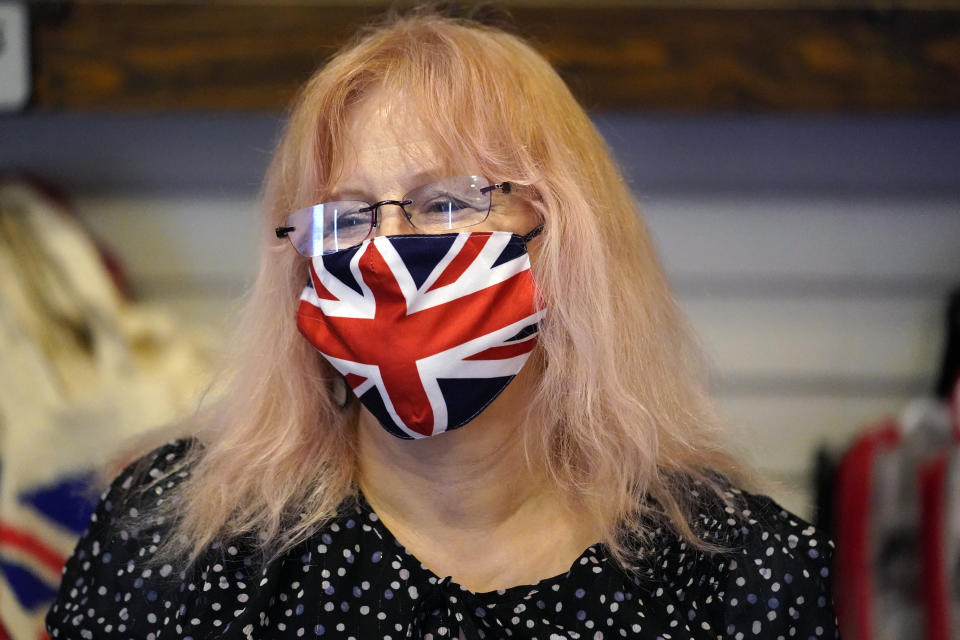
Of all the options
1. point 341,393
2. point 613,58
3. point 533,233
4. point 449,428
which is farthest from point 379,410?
point 613,58

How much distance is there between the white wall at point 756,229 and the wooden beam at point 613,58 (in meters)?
0.26

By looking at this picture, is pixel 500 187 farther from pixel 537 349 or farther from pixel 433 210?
pixel 537 349

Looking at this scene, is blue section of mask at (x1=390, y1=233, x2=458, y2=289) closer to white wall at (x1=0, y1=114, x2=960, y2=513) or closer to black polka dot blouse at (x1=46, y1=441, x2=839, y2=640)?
black polka dot blouse at (x1=46, y1=441, x2=839, y2=640)

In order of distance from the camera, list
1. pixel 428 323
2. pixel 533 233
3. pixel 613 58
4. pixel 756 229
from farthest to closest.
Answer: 1. pixel 756 229
2. pixel 613 58
3. pixel 533 233
4. pixel 428 323

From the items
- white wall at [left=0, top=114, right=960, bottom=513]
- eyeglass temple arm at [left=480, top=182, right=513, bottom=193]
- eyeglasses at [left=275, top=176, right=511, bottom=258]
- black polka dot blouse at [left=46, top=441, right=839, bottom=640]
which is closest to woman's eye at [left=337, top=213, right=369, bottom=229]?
eyeglasses at [left=275, top=176, right=511, bottom=258]

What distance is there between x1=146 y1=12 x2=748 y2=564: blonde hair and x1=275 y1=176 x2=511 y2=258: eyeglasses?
0.12 feet

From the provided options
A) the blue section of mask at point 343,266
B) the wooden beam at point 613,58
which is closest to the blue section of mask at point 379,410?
the blue section of mask at point 343,266

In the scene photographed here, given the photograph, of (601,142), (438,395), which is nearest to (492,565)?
(438,395)

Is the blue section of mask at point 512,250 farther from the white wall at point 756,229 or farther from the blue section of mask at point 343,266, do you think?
the white wall at point 756,229

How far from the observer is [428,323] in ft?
3.82

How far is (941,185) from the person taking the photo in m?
2.21

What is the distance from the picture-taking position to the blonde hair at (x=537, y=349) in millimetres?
1266

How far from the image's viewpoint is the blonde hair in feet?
4.15

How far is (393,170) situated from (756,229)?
48.0 inches
